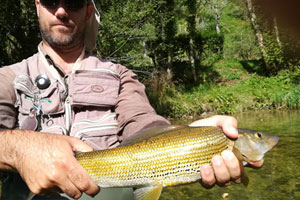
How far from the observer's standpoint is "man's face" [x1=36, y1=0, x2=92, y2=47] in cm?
357

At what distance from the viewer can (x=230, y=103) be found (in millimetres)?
15836

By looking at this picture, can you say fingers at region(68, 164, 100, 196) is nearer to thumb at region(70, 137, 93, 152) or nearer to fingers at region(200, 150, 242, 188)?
thumb at region(70, 137, 93, 152)

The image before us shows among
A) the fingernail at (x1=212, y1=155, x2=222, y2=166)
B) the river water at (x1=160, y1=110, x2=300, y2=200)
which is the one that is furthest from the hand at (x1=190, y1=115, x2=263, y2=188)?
the river water at (x1=160, y1=110, x2=300, y2=200)

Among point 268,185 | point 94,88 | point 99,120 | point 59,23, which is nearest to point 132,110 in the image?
point 99,120

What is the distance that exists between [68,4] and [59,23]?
0.27m

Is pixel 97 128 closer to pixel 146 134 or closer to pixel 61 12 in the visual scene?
pixel 146 134

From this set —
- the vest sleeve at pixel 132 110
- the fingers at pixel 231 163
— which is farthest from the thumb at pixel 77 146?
the fingers at pixel 231 163

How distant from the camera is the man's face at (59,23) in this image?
3574 millimetres

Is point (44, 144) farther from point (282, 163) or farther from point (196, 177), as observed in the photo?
point (282, 163)

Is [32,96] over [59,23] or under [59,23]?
under

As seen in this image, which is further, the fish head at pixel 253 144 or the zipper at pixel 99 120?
the zipper at pixel 99 120

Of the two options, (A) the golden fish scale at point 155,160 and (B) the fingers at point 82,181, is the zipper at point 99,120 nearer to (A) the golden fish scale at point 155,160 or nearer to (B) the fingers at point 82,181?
(A) the golden fish scale at point 155,160

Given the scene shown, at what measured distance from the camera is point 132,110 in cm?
331

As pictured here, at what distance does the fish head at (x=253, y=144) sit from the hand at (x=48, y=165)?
1.40 metres
